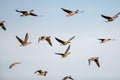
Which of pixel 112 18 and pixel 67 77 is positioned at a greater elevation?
pixel 112 18

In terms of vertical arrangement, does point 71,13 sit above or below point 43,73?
above

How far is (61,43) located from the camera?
61125 millimetres

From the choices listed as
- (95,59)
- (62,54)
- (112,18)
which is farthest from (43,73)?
(112,18)

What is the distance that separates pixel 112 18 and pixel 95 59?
8.10 metres

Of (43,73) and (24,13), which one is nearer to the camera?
(24,13)

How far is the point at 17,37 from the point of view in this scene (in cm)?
6050

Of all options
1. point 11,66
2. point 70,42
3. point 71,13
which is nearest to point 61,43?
point 70,42

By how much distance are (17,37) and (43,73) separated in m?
8.07

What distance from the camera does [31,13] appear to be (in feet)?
197

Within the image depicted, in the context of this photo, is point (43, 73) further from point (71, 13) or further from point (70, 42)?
point (71, 13)

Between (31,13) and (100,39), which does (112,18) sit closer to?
(100,39)

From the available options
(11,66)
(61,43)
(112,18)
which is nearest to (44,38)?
(61,43)

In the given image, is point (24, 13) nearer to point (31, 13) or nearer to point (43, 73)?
point (31, 13)

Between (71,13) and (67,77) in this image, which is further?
(67,77)
